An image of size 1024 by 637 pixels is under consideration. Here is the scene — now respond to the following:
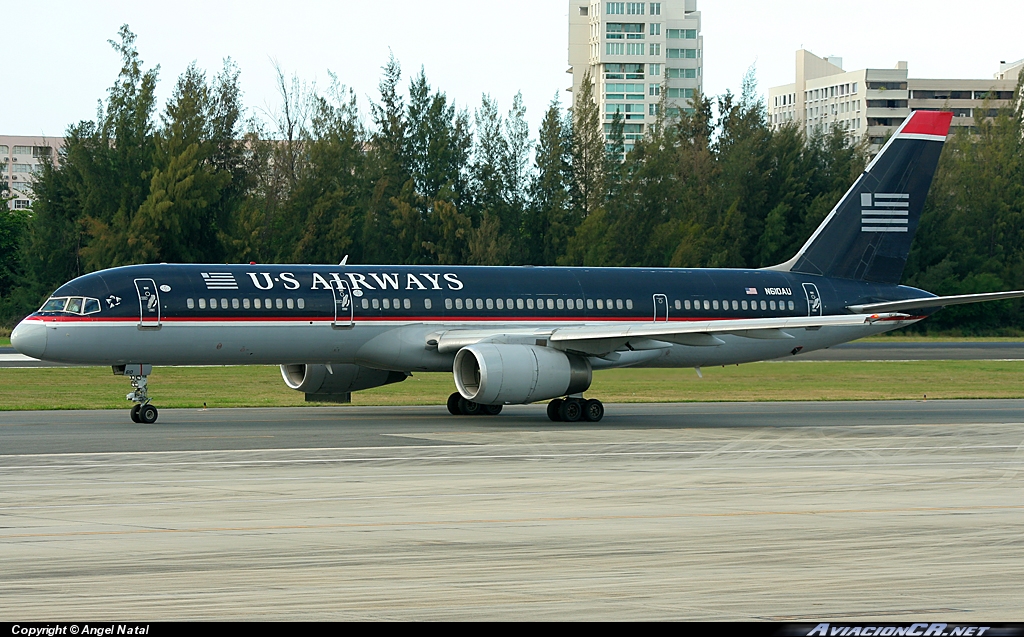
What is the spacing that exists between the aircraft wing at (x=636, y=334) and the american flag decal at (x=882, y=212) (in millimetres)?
7082

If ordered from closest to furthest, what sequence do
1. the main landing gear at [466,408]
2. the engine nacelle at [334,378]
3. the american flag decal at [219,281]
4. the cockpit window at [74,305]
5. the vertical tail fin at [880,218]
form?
the cockpit window at [74,305], the american flag decal at [219,281], the main landing gear at [466,408], the engine nacelle at [334,378], the vertical tail fin at [880,218]

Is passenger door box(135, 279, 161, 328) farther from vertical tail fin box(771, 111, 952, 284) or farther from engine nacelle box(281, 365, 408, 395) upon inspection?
vertical tail fin box(771, 111, 952, 284)

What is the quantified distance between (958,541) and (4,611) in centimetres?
900

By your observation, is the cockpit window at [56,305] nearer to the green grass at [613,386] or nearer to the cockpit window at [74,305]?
the cockpit window at [74,305]

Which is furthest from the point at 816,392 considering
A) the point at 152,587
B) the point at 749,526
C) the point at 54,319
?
the point at 152,587

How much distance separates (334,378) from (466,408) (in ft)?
11.3

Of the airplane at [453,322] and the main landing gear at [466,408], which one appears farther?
the main landing gear at [466,408]

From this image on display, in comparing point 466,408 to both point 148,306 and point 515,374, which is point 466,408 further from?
point 148,306

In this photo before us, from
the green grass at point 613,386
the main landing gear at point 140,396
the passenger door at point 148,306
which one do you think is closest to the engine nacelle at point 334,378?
the green grass at point 613,386

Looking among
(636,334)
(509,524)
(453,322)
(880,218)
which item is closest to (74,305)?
(453,322)

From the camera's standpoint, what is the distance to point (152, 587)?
10898 millimetres

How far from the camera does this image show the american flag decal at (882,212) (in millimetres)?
38375

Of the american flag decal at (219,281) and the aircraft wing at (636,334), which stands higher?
the american flag decal at (219,281)

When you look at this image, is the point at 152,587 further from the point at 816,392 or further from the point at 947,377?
the point at 947,377
